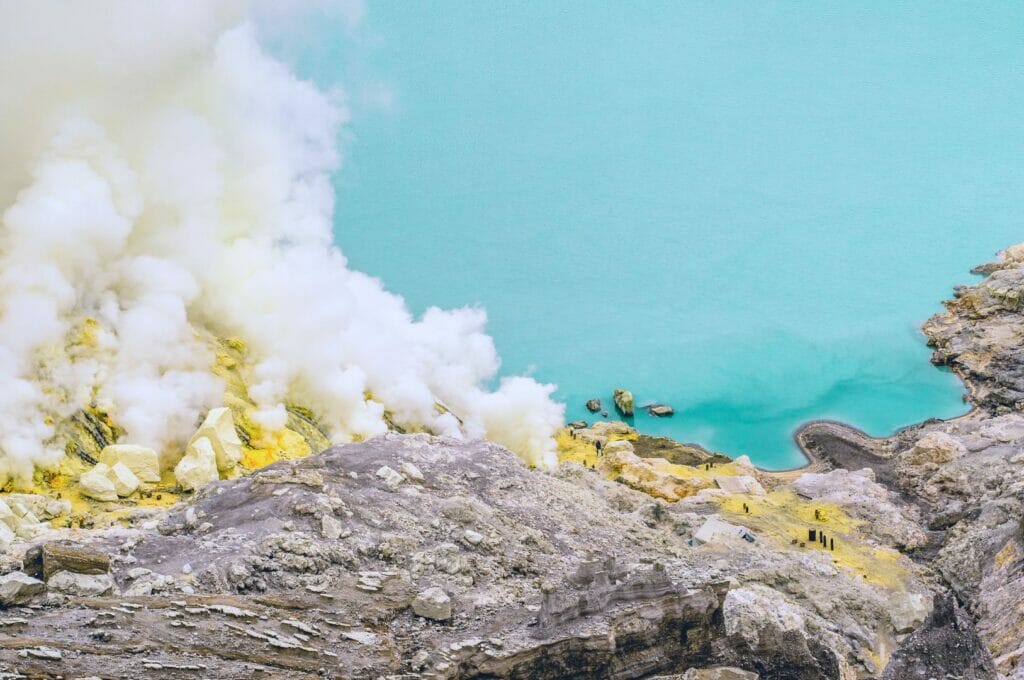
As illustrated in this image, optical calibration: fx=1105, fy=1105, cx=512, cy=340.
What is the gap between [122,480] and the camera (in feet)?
136

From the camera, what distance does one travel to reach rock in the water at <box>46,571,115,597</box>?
22897mm

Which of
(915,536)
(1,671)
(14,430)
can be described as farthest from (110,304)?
(915,536)

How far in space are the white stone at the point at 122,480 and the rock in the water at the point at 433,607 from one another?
19.6m

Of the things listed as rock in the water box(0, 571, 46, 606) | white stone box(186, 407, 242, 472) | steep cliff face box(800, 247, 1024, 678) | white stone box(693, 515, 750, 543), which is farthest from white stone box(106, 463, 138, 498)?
steep cliff face box(800, 247, 1024, 678)

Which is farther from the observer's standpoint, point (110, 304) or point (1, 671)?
point (110, 304)

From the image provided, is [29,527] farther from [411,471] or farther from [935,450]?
[935,450]

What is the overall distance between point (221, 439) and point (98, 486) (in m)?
5.21

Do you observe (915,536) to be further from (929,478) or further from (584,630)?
(584,630)

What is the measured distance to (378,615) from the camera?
995 inches

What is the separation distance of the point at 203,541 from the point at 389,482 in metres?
6.52

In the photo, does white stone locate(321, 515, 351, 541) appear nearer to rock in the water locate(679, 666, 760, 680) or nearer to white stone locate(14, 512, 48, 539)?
rock in the water locate(679, 666, 760, 680)

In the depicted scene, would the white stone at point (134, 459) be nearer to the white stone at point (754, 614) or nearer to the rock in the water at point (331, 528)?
the rock in the water at point (331, 528)

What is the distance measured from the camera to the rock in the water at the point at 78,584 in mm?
22897

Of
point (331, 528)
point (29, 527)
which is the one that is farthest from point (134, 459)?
point (331, 528)
